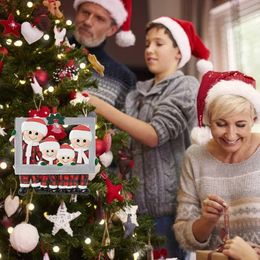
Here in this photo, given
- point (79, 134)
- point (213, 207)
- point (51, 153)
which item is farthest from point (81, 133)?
point (213, 207)

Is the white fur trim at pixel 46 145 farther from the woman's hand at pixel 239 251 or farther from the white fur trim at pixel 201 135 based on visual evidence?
the white fur trim at pixel 201 135

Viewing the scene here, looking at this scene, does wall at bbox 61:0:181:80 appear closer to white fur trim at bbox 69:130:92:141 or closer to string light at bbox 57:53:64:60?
string light at bbox 57:53:64:60

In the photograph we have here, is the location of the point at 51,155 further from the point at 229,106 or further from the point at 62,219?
the point at 229,106

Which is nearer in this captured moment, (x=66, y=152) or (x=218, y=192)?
(x=66, y=152)

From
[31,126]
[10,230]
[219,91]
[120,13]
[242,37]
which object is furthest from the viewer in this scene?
[242,37]

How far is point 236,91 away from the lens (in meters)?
2.19

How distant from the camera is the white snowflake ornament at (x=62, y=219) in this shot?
1833 millimetres

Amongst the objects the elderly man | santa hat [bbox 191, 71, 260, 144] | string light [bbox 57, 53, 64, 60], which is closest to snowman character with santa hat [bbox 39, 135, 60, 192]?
string light [bbox 57, 53, 64, 60]

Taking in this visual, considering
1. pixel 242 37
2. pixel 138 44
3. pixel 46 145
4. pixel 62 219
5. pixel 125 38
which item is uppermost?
pixel 138 44

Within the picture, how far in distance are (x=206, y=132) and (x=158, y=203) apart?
41cm

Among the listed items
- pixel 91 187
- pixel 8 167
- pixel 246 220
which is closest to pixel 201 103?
pixel 246 220

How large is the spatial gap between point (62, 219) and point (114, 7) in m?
1.28

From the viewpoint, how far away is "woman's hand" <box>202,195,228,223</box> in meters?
2.06

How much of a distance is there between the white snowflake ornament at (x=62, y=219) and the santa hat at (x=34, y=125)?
269 mm
